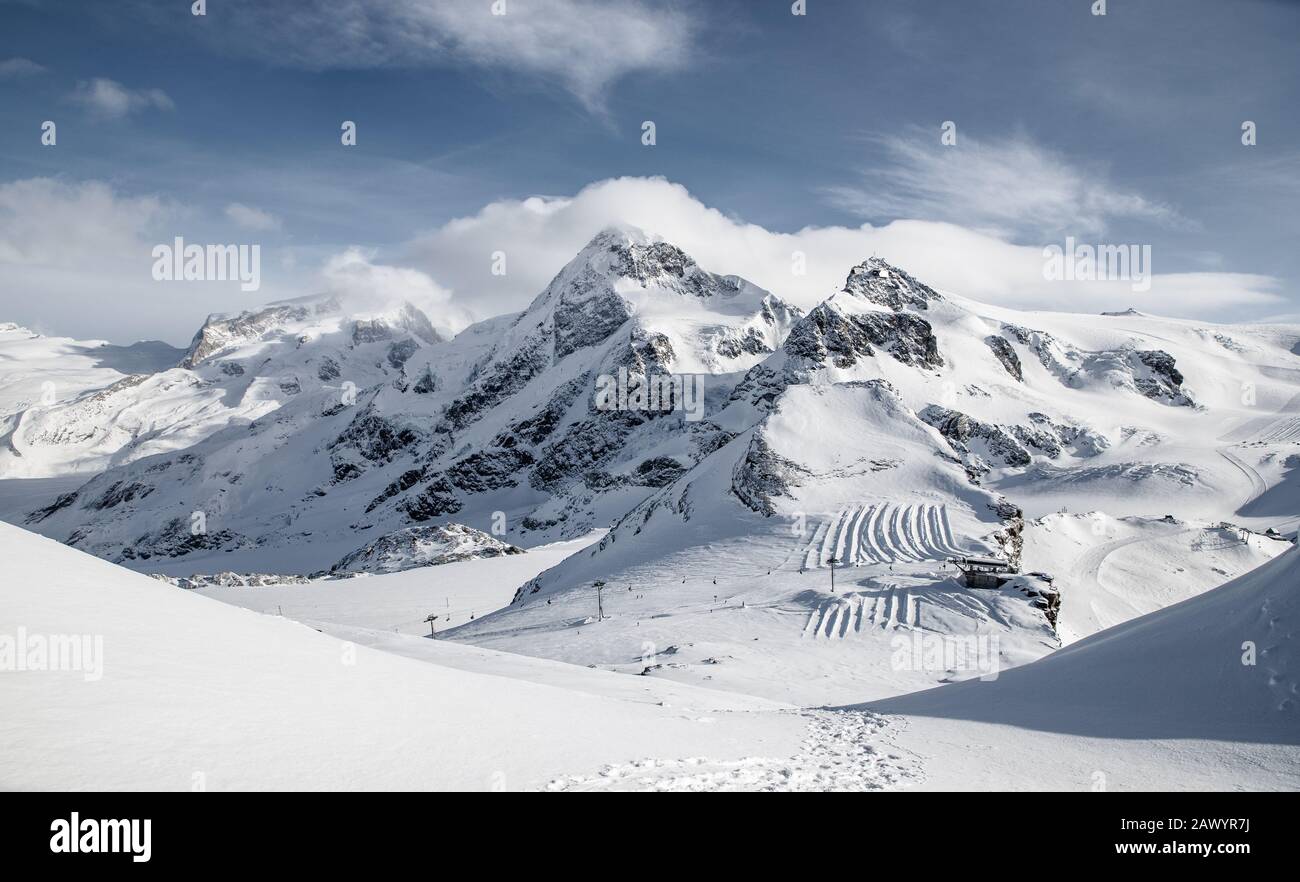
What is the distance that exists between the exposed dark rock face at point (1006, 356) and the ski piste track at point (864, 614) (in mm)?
A: 119612

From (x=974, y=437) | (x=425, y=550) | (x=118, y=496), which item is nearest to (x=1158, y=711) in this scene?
(x=425, y=550)

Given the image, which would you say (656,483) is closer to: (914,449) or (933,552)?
(914,449)

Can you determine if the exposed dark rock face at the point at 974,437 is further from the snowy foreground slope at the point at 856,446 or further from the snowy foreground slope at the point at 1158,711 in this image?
the snowy foreground slope at the point at 1158,711

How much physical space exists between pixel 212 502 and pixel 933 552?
201 metres

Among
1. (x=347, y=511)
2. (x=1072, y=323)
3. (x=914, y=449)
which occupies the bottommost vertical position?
(x=347, y=511)

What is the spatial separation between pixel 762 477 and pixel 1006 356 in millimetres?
104017

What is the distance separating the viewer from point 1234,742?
10664 mm

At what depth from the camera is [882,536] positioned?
5191cm

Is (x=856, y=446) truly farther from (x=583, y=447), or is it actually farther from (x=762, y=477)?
(x=583, y=447)
